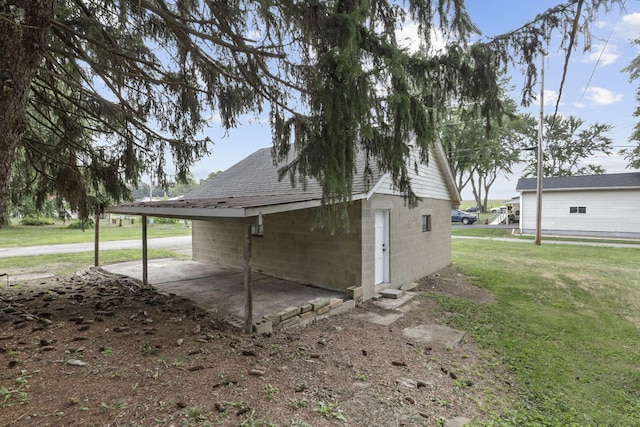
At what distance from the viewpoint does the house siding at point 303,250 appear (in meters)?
7.01

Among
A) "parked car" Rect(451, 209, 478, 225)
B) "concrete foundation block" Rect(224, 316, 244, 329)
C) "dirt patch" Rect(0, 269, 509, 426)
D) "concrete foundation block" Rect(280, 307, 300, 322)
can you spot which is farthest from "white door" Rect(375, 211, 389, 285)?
"parked car" Rect(451, 209, 478, 225)

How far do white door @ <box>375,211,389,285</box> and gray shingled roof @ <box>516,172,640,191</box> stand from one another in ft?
62.3

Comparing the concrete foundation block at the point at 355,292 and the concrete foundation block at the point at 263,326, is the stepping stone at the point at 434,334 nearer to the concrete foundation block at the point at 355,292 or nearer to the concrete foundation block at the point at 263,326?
the concrete foundation block at the point at 355,292

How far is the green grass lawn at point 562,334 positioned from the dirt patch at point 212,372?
440 millimetres

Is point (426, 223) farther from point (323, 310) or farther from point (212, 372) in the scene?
point (212, 372)

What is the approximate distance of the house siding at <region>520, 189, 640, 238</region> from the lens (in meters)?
19.1

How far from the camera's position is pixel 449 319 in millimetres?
6309

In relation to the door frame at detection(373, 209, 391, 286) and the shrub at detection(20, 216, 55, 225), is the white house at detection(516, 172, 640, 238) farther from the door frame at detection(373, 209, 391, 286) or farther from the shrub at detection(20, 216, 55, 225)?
the shrub at detection(20, 216, 55, 225)

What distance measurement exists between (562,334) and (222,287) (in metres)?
6.99

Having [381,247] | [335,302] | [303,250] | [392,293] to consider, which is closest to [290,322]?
[335,302]

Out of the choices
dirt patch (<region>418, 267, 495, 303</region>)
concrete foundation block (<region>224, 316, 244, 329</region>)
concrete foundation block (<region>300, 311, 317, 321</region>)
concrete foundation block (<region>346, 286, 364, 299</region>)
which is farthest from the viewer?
dirt patch (<region>418, 267, 495, 303</region>)

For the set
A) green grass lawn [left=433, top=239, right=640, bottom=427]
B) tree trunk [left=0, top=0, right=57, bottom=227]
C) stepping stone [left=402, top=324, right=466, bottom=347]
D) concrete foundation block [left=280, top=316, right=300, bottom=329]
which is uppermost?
tree trunk [left=0, top=0, right=57, bottom=227]

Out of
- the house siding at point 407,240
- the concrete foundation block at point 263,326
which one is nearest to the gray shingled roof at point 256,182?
the house siding at point 407,240

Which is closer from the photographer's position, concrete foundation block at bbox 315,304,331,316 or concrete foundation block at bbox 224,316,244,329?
concrete foundation block at bbox 224,316,244,329
